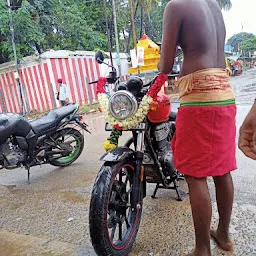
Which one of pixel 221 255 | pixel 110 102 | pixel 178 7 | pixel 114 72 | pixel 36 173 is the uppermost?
pixel 178 7

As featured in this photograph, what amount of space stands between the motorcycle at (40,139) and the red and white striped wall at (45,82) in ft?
23.9

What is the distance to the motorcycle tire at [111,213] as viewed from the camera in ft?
5.71

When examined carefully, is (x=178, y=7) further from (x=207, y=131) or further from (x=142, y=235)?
(x=142, y=235)

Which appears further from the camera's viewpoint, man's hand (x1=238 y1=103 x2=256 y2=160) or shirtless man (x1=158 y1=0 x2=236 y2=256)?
shirtless man (x1=158 y1=0 x2=236 y2=256)

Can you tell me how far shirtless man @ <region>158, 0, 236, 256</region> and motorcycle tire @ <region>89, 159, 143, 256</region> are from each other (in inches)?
18.0

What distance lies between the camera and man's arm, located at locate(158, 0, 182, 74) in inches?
62.0

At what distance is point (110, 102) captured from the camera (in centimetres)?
205

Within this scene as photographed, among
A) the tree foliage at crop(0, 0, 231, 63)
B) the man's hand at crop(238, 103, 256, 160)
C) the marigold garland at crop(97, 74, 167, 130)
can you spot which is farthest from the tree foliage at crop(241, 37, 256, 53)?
the man's hand at crop(238, 103, 256, 160)

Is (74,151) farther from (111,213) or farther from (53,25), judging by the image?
(53,25)

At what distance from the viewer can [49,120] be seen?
3.74m

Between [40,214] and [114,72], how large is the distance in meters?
1.59

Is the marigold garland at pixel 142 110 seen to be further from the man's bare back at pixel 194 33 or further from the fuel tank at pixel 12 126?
the fuel tank at pixel 12 126

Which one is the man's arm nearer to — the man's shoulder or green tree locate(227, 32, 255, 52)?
the man's shoulder

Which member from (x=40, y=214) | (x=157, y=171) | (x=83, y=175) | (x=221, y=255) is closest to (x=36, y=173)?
(x=83, y=175)
